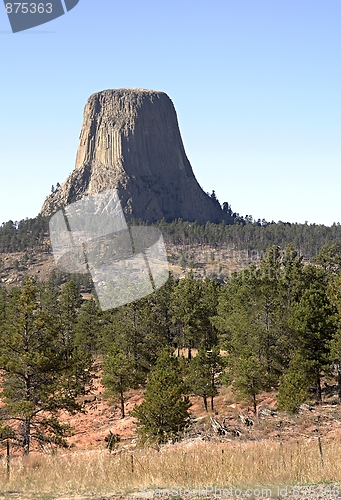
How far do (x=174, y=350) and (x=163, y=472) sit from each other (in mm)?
35813

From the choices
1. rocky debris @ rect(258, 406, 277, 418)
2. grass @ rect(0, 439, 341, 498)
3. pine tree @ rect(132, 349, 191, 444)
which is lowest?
rocky debris @ rect(258, 406, 277, 418)

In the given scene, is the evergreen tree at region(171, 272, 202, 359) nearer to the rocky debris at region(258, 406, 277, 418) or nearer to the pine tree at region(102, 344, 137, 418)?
the pine tree at region(102, 344, 137, 418)

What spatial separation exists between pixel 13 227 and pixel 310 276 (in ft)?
528

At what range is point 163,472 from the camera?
12391mm

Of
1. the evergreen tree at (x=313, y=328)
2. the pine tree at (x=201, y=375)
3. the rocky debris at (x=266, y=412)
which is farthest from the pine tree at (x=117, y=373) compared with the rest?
the evergreen tree at (x=313, y=328)

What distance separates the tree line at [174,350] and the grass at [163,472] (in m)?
10.1

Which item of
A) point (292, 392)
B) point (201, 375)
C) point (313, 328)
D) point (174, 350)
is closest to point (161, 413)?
point (292, 392)

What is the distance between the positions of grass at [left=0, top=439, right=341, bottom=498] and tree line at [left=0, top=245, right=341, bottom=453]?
1014 cm

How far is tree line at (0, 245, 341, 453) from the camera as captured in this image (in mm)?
24844

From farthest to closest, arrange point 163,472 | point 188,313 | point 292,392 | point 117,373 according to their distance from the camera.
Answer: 1. point 188,313
2. point 117,373
3. point 292,392
4. point 163,472

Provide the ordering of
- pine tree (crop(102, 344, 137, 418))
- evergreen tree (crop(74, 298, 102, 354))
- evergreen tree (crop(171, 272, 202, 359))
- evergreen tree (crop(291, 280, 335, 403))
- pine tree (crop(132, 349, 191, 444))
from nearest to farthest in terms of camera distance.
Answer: pine tree (crop(132, 349, 191, 444))
evergreen tree (crop(291, 280, 335, 403))
pine tree (crop(102, 344, 137, 418))
evergreen tree (crop(171, 272, 202, 359))
evergreen tree (crop(74, 298, 102, 354))

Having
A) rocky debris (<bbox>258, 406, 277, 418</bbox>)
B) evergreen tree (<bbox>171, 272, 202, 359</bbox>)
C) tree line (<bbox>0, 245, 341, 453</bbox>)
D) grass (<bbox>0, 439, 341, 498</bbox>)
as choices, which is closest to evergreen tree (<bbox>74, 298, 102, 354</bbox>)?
tree line (<bbox>0, 245, 341, 453</bbox>)

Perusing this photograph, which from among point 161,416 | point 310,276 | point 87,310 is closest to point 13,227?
point 87,310

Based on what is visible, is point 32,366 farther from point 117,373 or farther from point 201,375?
point 117,373
